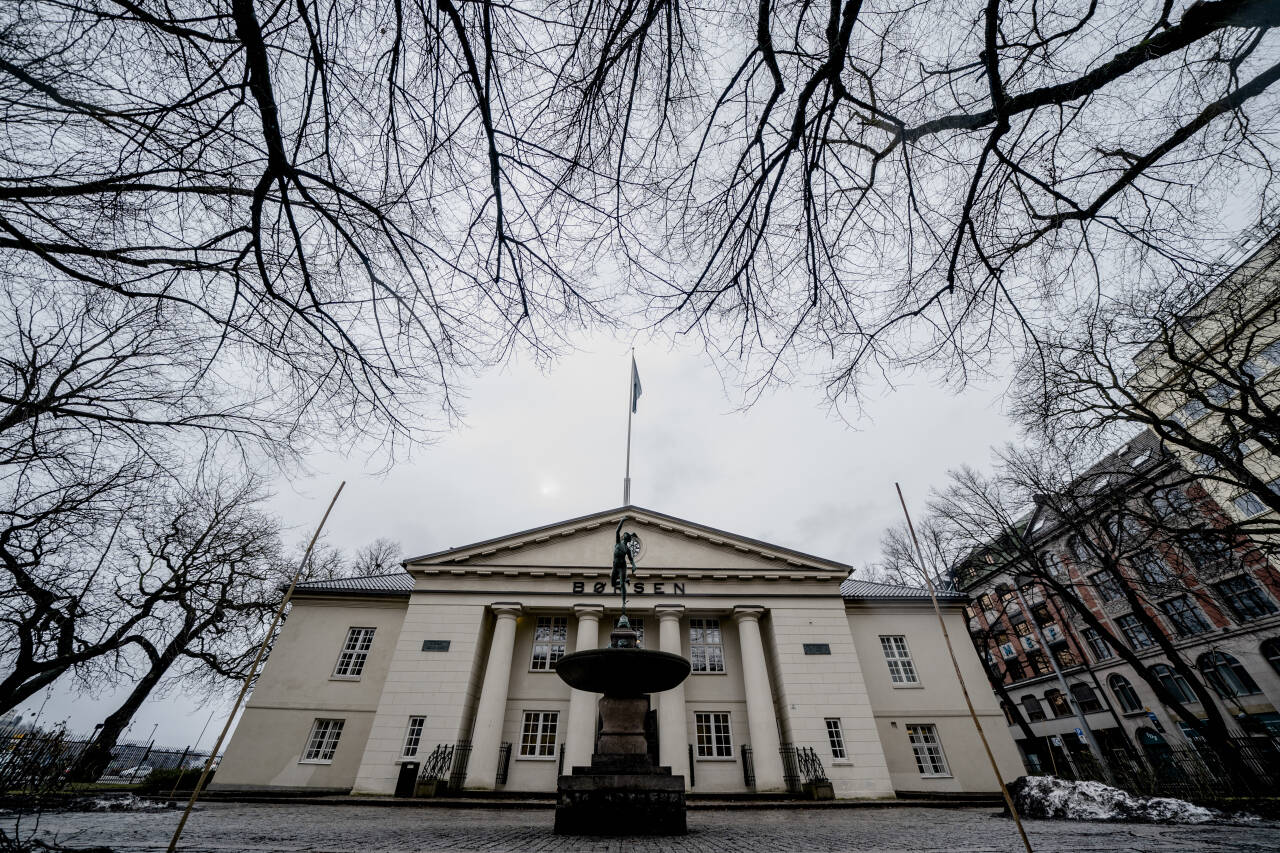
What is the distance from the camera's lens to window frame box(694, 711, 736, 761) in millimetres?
16891

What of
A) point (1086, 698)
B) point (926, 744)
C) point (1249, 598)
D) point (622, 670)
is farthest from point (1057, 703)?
point (622, 670)

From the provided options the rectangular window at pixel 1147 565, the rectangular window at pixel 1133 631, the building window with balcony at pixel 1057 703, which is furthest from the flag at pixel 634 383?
the building window with balcony at pixel 1057 703

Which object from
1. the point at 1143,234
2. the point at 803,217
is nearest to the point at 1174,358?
the point at 1143,234

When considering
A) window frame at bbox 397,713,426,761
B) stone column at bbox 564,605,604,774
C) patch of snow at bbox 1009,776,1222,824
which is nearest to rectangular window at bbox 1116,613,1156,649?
patch of snow at bbox 1009,776,1222,824

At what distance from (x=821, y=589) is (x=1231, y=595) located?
24.5 m

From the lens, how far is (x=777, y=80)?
3324 mm

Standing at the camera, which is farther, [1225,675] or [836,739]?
[1225,675]

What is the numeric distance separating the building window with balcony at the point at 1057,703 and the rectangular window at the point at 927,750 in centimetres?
2643

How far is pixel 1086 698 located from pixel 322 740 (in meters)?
47.5

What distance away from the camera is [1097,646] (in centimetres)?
3381

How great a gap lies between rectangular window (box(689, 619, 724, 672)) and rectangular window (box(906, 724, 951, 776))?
7.82 metres

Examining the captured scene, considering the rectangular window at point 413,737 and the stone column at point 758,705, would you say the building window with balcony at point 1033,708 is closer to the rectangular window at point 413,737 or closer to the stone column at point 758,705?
the stone column at point 758,705

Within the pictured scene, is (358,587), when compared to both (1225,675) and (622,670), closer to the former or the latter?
(622,670)

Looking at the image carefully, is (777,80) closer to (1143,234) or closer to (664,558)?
(1143,234)
